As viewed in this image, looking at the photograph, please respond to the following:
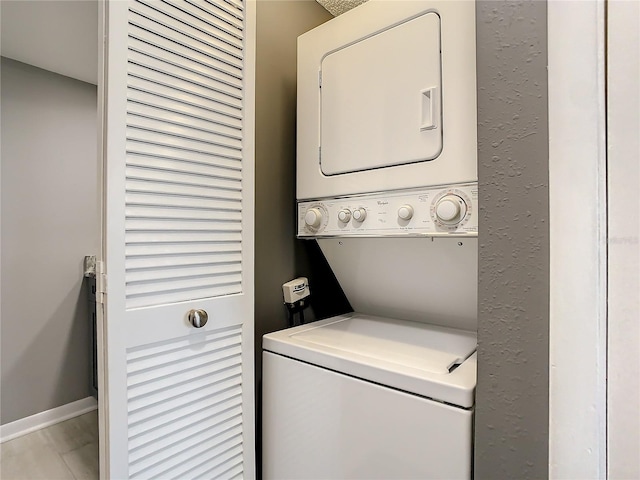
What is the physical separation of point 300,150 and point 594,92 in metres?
1.16

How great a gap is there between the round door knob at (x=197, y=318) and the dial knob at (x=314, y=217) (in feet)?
2.00

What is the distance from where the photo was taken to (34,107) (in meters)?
2.87

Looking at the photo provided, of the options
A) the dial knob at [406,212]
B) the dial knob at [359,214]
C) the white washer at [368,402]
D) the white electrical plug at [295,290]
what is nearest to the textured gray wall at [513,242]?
the white washer at [368,402]

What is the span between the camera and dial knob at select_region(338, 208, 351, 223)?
4.66 ft

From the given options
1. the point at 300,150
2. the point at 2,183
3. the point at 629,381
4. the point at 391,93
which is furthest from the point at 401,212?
the point at 2,183

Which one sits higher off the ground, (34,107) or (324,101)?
(34,107)

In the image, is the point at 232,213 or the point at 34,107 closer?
the point at 232,213

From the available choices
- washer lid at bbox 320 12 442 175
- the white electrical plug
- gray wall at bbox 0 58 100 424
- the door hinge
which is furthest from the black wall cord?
→ gray wall at bbox 0 58 100 424

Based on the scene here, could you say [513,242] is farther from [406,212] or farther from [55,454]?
[55,454]

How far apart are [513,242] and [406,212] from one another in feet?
1.72

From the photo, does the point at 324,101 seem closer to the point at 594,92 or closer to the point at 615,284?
the point at 594,92

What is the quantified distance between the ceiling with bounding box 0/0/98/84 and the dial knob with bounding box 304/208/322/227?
2.02 m

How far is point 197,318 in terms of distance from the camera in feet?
4.00

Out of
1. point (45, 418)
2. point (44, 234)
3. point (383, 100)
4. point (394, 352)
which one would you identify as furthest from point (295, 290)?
point (45, 418)
